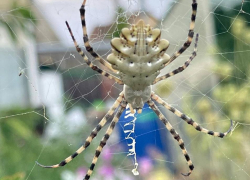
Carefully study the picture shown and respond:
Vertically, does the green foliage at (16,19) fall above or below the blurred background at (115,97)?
→ above

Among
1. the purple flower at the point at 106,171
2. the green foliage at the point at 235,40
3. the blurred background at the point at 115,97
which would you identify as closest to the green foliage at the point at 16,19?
the blurred background at the point at 115,97

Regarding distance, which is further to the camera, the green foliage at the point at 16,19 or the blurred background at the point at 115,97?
the blurred background at the point at 115,97

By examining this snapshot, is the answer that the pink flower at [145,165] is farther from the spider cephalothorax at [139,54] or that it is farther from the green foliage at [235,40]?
the spider cephalothorax at [139,54]

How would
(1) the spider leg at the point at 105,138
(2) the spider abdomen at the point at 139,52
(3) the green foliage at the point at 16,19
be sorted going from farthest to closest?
Result: (3) the green foliage at the point at 16,19
(1) the spider leg at the point at 105,138
(2) the spider abdomen at the point at 139,52

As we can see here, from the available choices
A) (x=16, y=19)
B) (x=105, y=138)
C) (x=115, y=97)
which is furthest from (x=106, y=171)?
(x=16, y=19)

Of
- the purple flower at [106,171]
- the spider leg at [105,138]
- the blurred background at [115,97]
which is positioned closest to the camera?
the spider leg at [105,138]

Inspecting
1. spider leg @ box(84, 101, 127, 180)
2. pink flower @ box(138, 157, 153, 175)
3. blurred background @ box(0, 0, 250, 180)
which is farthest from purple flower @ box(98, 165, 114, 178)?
spider leg @ box(84, 101, 127, 180)
